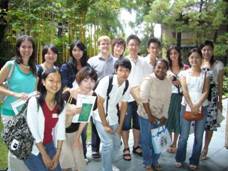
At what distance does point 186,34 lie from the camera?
16.7 meters

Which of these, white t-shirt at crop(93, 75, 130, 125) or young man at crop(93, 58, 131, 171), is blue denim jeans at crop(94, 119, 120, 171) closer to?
young man at crop(93, 58, 131, 171)

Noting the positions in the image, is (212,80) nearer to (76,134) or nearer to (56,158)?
(76,134)

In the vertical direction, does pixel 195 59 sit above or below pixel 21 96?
above

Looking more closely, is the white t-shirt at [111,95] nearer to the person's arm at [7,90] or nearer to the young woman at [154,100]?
the young woman at [154,100]

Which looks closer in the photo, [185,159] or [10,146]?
[10,146]

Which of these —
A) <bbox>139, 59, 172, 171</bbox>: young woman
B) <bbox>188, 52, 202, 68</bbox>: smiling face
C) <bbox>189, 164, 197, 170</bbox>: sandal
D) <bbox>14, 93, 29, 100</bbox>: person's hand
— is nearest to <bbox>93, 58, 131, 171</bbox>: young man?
<bbox>139, 59, 172, 171</bbox>: young woman

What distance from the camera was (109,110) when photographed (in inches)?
162

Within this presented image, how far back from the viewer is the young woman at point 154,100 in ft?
14.4

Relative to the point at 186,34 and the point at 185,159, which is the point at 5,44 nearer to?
the point at 185,159

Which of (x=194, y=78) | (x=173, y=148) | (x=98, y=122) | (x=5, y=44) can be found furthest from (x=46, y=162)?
(x=5, y=44)

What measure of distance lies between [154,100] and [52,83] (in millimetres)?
1673

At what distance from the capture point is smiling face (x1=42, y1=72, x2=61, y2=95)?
323cm

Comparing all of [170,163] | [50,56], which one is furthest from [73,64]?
[170,163]

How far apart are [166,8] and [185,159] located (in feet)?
34.4
